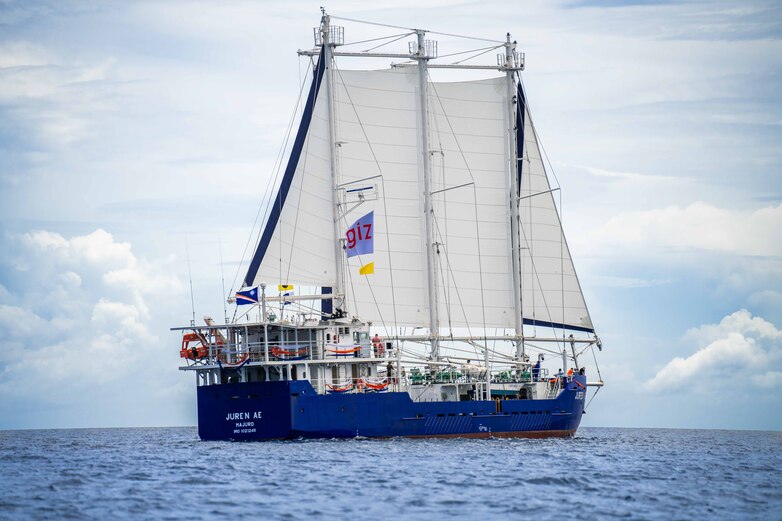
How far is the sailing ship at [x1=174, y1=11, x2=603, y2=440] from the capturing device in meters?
56.5

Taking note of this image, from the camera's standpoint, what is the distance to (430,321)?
66.1 meters

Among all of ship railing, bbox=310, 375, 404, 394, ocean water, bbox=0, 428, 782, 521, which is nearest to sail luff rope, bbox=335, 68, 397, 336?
ship railing, bbox=310, 375, 404, 394

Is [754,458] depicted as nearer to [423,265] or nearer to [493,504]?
[423,265]

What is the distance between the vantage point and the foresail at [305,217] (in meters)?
60.2

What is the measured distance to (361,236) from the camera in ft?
199

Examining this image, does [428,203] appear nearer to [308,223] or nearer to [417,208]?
[417,208]

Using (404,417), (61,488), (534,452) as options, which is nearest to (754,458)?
(534,452)

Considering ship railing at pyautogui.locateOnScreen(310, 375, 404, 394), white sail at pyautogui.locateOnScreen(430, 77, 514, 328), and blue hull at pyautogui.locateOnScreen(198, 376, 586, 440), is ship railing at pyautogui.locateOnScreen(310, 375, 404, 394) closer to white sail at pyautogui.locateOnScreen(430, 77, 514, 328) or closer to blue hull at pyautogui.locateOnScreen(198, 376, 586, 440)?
blue hull at pyautogui.locateOnScreen(198, 376, 586, 440)

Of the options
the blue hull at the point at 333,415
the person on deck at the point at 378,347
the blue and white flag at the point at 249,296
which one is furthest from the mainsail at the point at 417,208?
the blue hull at the point at 333,415

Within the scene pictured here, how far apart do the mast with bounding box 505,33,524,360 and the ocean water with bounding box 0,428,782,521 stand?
13685 millimetres

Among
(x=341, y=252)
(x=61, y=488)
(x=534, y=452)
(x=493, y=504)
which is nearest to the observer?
(x=493, y=504)

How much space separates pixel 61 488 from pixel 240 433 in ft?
56.6

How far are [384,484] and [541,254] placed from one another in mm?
32653

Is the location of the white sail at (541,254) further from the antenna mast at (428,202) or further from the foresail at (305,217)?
the foresail at (305,217)
